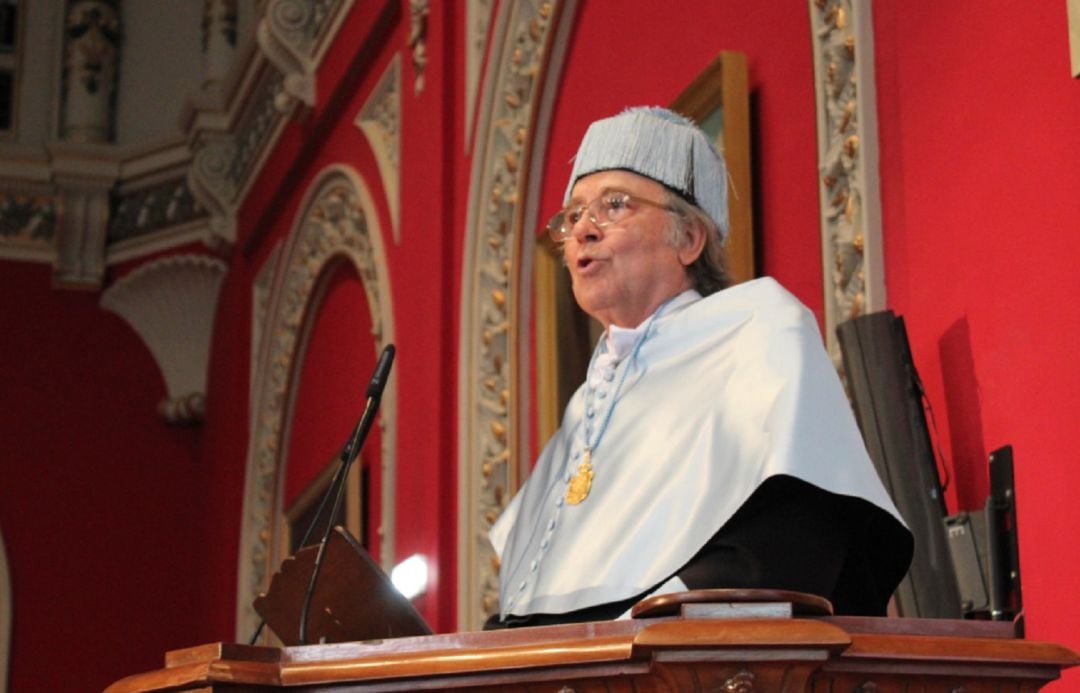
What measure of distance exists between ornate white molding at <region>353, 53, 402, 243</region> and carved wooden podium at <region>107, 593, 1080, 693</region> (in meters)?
4.60

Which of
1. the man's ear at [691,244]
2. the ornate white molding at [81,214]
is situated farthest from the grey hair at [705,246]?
the ornate white molding at [81,214]

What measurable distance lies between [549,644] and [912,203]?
1.51m

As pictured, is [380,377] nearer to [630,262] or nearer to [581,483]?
[581,483]

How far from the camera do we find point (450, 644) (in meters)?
2.10

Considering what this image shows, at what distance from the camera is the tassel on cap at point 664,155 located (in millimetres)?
3078

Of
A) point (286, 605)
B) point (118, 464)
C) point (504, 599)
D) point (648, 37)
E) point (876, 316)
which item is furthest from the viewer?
point (118, 464)

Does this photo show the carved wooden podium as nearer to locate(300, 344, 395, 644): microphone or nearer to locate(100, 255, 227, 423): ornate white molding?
locate(300, 344, 395, 644): microphone

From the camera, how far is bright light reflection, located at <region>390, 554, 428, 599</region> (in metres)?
5.77

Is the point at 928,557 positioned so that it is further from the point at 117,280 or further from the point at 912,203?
the point at 117,280

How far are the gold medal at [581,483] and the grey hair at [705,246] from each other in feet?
1.23

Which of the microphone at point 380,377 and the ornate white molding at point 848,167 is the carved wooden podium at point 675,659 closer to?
the microphone at point 380,377

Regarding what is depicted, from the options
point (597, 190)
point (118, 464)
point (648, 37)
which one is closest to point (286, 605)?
point (597, 190)

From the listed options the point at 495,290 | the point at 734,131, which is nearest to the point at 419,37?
the point at 495,290

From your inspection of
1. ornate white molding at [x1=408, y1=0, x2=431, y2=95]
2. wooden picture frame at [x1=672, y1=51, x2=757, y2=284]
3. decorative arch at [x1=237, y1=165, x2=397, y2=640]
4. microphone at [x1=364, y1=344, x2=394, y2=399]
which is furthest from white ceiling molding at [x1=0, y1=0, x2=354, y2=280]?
microphone at [x1=364, y1=344, x2=394, y2=399]
